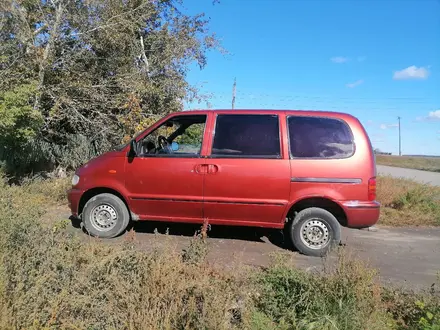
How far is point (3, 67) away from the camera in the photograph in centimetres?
991

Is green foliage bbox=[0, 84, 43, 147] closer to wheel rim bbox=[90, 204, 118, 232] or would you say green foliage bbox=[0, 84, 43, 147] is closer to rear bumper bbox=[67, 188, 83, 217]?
rear bumper bbox=[67, 188, 83, 217]

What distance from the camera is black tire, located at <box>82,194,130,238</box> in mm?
6027

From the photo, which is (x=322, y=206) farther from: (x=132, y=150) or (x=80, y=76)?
(x=80, y=76)

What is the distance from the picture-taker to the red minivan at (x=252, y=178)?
17.9ft

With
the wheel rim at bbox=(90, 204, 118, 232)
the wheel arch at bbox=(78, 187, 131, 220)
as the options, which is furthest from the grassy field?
the wheel rim at bbox=(90, 204, 118, 232)

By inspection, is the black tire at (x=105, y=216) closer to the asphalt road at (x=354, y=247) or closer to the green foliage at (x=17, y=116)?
the asphalt road at (x=354, y=247)

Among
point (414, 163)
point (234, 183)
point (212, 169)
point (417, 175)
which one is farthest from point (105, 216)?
point (414, 163)

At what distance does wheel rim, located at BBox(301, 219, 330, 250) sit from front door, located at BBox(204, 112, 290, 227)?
376 mm

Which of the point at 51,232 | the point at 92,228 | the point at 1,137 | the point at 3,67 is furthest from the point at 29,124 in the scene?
the point at 51,232

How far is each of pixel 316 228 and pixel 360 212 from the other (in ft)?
2.12

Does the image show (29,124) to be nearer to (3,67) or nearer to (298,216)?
(3,67)

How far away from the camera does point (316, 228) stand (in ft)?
18.2

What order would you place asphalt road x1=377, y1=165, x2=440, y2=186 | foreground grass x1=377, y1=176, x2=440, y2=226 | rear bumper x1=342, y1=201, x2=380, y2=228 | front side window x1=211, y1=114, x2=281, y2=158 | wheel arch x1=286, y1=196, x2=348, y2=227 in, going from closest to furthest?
rear bumper x1=342, y1=201, x2=380, y2=228, wheel arch x1=286, y1=196, x2=348, y2=227, front side window x1=211, y1=114, x2=281, y2=158, foreground grass x1=377, y1=176, x2=440, y2=226, asphalt road x1=377, y1=165, x2=440, y2=186

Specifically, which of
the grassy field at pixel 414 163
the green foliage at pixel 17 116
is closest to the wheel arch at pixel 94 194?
the green foliage at pixel 17 116
